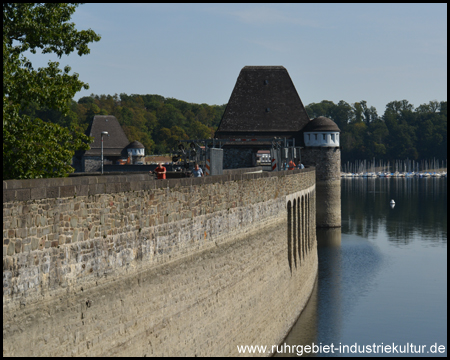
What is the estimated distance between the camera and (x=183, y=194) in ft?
57.8

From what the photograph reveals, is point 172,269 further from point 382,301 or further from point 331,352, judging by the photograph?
point 382,301

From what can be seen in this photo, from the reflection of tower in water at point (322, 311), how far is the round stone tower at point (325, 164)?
14068mm

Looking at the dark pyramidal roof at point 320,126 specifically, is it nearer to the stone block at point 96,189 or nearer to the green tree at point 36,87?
the green tree at point 36,87

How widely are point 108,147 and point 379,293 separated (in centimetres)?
5316

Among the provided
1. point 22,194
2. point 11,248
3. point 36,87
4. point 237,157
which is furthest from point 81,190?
point 237,157

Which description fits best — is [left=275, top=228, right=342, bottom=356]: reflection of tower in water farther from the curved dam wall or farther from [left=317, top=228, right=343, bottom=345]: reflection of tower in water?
the curved dam wall

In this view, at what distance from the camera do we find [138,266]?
14.7m

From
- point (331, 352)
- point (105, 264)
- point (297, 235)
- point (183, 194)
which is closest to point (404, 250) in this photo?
point (297, 235)

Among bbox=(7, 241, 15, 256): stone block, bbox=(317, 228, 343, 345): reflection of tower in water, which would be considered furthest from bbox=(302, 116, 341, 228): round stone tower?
bbox=(7, 241, 15, 256): stone block

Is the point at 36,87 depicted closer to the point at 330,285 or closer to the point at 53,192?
the point at 53,192

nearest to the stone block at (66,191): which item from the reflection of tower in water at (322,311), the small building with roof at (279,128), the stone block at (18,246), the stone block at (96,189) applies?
the stone block at (96,189)

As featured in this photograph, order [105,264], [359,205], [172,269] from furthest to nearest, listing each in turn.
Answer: [359,205] < [172,269] < [105,264]

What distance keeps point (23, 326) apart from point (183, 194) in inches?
300

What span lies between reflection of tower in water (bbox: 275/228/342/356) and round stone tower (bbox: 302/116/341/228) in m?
14.1
